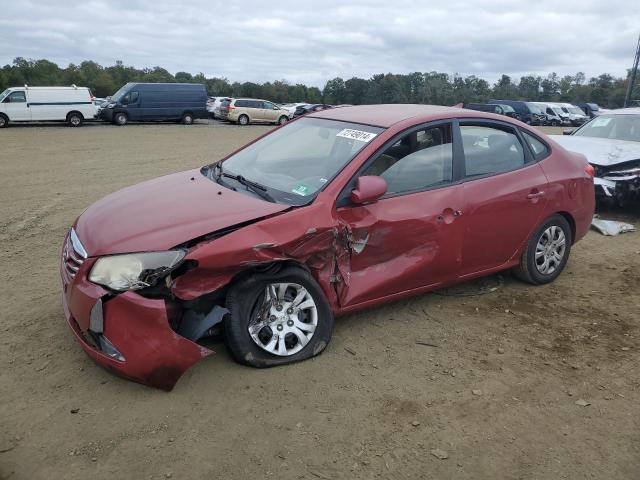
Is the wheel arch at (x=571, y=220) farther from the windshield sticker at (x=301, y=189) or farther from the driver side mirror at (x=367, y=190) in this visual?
the windshield sticker at (x=301, y=189)

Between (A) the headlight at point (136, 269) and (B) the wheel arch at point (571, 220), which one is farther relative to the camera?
(B) the wheel arch at point (571, 220)

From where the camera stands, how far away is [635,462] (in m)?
2.86

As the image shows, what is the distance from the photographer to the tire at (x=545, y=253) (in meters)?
4.92

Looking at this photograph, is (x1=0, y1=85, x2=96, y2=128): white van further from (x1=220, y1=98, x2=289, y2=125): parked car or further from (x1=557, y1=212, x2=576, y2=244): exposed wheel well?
(x1=557, y1=212, x2=576, y2=244): exposed wheel well

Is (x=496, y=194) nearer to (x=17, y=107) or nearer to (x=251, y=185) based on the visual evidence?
(x=251, y=185)

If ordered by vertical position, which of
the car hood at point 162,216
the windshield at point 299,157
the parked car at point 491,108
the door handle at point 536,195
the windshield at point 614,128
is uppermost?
the parked car at point 491,108

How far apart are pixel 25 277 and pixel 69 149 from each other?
10804 millimetres

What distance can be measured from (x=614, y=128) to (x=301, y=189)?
264 inches

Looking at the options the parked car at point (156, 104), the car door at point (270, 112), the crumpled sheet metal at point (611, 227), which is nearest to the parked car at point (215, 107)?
the car door at point (270, 112)

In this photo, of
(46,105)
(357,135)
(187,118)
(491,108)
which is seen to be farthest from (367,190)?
(187,118)

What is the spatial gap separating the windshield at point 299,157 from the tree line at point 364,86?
3224 centimetres

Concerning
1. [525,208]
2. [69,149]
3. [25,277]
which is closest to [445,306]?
[525,208]

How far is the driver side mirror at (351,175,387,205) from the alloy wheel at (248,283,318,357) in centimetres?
70

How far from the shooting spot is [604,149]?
7773mm
